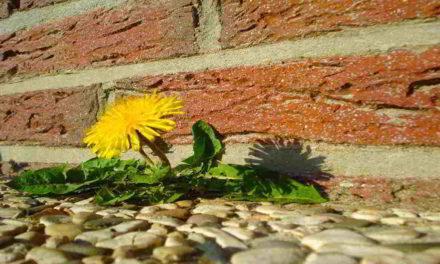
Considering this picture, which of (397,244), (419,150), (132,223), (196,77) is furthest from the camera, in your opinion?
(196,77)

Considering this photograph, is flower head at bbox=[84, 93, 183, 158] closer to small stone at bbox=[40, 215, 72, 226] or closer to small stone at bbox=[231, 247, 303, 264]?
small stone at bbox=[40, 215, 72, 226]

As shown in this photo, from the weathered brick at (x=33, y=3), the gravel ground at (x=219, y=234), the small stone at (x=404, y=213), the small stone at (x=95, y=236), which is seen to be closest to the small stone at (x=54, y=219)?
the gravel ground at (x=219, y=234)

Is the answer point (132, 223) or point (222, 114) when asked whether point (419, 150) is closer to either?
point (222, 114)

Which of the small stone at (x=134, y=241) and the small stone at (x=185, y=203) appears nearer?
the small stone at (x=134, y=241)

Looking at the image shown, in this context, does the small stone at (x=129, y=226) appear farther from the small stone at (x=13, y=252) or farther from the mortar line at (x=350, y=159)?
the mortar line at (x=350, y=159)

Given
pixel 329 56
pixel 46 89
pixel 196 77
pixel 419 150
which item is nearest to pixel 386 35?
pixel 329 56

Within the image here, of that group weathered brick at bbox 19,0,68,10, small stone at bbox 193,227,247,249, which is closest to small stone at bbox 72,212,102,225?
small stone at bbox 193,227,247,249
